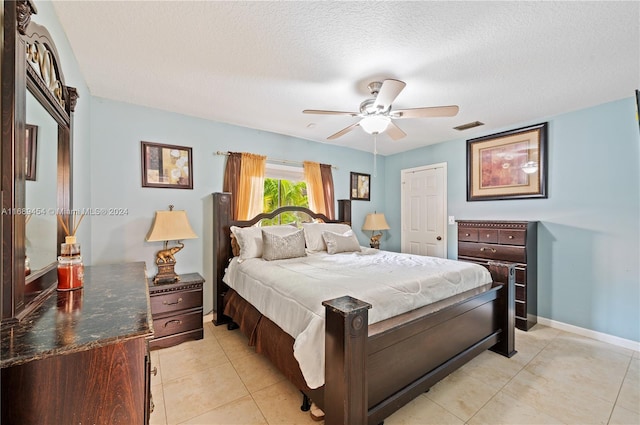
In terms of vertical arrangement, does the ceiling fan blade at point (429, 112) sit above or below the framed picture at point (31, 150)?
above

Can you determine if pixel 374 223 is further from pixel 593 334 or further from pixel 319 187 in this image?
pixel 593 334

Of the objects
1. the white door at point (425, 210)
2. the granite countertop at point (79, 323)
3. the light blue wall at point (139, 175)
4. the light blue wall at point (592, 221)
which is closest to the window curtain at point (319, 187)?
the light blue wall at point (139, 175)

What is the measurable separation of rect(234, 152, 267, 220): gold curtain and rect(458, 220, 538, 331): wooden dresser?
9.29 feet

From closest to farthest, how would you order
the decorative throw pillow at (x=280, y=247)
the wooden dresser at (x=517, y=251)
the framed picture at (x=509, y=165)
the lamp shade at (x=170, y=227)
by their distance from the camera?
the lamp shade at (x=170, y=227)
the decorative throw pillow at (x=280, y=247)
the wooden dresser at (x=517, y=251)
the framed picture at (x=509, y=165)

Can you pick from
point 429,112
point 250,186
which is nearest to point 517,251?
point 429,112

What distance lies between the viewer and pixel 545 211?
3.28 metres

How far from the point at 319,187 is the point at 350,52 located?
2420 mm

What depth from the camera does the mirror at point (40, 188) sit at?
3.63ft

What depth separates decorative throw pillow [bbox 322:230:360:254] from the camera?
3.46 meters

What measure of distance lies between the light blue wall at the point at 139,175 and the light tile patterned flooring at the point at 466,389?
107 cm

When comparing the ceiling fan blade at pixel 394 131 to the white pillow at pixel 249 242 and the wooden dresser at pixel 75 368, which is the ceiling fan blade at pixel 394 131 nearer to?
the white pillow at pixel 249 242

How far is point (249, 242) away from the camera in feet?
10.0

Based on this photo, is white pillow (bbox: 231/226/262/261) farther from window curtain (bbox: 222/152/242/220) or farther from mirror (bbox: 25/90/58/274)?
mirror (bbox: 25/90/58/274)

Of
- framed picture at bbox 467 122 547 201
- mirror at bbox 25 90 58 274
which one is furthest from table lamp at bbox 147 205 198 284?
framed picture at bbox 467 122 547 201
